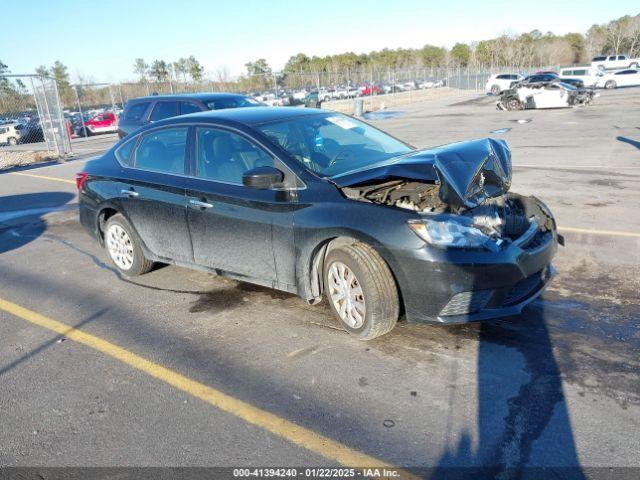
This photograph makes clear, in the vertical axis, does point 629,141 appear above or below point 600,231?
below

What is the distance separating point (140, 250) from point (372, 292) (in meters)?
2.80

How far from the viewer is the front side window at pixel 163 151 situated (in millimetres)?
4906

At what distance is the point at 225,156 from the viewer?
181 inches

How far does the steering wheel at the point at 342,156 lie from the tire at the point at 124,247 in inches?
88.1

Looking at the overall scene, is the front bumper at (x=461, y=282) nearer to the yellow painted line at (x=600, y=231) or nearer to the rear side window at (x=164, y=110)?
the yellow painted line at (x=600, y=231)

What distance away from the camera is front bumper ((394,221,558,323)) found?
3.49 meters

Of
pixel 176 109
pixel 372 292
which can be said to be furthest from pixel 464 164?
pixel 176 109

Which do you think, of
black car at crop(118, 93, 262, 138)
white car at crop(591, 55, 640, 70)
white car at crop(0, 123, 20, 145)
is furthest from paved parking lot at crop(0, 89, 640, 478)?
white car at crop(591, 55, 640, 70)

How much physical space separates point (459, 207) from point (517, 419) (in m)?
1.52

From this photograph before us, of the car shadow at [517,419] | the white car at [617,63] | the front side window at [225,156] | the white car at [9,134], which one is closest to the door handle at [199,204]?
the front side window at [225,156]

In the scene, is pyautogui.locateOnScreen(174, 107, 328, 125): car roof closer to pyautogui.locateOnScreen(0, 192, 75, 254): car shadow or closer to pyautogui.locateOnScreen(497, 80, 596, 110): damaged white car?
pyautogui.locateOnScreen(0, 192, 75, 254): car shadow

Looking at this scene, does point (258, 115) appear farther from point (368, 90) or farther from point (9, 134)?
point (368, 90)

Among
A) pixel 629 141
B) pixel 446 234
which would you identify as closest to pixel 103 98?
pixel 629 141

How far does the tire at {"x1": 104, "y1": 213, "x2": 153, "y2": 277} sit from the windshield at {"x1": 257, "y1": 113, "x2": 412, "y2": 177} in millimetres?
1950
